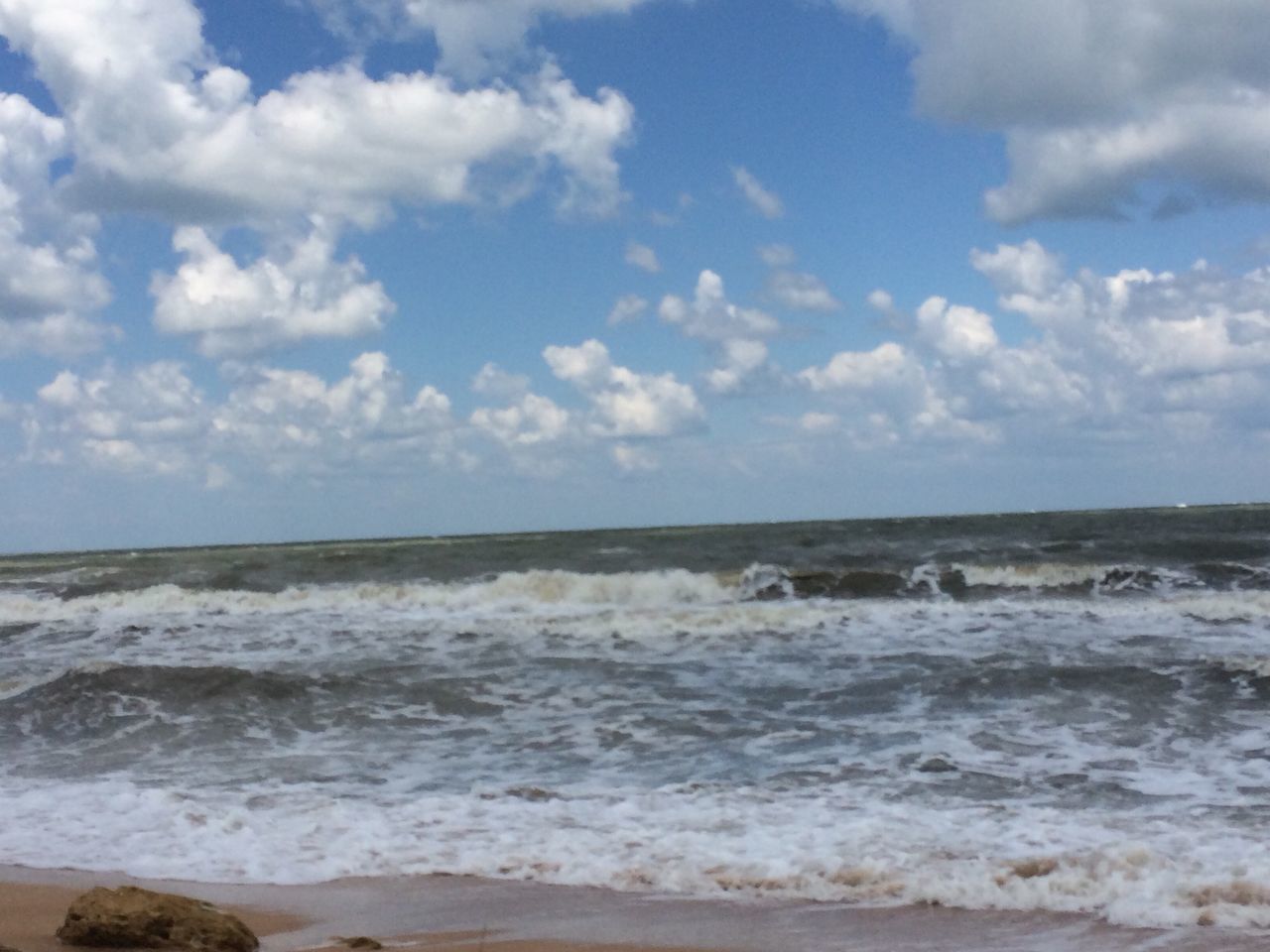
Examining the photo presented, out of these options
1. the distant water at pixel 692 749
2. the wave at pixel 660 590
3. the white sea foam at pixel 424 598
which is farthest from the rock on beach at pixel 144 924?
the white sea foam at pixel 424 598

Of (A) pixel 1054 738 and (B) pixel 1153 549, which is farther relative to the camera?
(B) pixel 1153 549

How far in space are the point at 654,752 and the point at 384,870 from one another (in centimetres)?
358

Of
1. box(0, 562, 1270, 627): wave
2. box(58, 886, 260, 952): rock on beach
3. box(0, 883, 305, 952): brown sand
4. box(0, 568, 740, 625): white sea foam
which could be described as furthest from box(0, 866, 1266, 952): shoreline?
box(0, 568, 740, 625): white sea foam

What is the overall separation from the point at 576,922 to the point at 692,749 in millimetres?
4331

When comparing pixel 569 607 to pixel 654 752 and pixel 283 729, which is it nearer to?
pixel 283 729

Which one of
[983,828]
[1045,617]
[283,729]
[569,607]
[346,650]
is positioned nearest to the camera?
[983,828]

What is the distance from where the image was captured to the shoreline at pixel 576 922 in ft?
15.8

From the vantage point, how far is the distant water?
6195 millimetres

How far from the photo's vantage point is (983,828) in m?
6.74

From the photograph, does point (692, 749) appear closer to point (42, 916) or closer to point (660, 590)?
point (42, 916)

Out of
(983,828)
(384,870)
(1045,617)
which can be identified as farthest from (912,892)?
(1045,617)

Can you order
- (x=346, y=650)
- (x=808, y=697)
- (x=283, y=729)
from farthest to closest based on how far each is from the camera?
(x=346, y=650), (x=808, y=697), (x=283, y=729)

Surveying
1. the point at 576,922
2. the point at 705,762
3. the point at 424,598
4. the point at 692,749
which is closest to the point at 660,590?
the point at 424,598

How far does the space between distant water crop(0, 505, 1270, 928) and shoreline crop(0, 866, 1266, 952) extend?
8.6 inches
